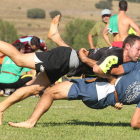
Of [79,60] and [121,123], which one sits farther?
[121,123]

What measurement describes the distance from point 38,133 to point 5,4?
103381 mm

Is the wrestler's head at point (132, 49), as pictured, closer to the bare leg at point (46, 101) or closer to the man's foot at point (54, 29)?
the bare leg at point (46, 101)

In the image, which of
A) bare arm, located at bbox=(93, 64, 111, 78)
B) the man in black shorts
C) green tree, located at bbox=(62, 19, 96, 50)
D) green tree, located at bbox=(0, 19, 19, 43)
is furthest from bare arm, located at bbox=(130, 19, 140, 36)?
green tree, located at bbox=(0, 19, 19, 43)

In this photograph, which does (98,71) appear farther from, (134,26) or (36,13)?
(36,13)

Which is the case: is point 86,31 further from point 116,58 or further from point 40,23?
point 116,58

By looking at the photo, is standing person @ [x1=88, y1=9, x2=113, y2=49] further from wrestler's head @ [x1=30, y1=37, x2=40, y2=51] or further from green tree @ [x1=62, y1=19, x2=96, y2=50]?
green tree @ [x1=62, y1=19, x2=96, y2=50]

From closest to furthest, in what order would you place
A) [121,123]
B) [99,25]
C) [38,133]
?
[38,133]
[121,123]
[99,25]

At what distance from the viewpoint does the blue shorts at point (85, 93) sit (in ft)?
17.9

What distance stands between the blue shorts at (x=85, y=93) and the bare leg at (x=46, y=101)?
0.24 feet

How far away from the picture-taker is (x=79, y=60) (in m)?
5.61

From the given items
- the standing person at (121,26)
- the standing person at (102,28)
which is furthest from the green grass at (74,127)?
the standing person at (102,28)

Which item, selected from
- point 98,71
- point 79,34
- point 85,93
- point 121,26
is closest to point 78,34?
point 79,34

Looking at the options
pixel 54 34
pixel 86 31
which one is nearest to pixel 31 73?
pixel 54 34

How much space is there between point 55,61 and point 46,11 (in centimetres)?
10255
